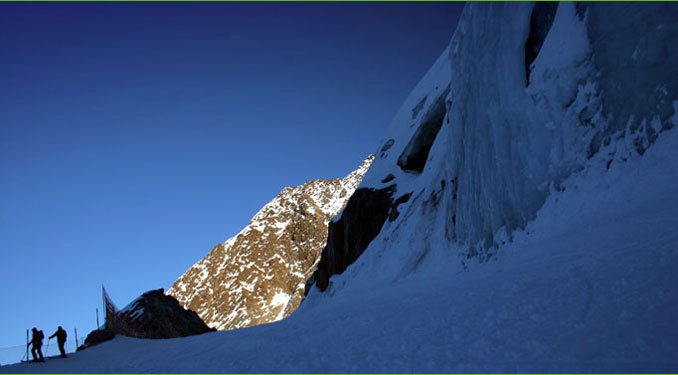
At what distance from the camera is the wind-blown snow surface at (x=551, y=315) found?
478cm

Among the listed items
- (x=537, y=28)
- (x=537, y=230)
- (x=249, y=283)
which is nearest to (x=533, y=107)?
(x=537, y=28)

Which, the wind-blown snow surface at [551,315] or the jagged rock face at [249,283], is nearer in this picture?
the wind-blown snow surface at [551,315]

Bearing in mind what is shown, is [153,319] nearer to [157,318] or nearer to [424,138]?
[157,318]

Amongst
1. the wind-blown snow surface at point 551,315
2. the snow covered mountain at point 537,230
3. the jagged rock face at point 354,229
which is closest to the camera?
the wind-blown snow surface at point 551,315

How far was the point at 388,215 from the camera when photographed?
32.7m

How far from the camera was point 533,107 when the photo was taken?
519 inches

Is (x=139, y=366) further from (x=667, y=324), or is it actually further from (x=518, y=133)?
(x=518, y=133)

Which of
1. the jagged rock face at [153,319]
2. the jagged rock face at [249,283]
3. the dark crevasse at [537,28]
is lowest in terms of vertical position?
the dark crevasse at [537,28]

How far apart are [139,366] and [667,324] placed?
28.0 feet

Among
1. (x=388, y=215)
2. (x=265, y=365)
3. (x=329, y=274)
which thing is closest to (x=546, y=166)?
(x=265, y=365)

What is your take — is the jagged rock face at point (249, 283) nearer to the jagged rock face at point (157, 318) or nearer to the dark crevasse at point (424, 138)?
the jagged rock face at point (157, 318)

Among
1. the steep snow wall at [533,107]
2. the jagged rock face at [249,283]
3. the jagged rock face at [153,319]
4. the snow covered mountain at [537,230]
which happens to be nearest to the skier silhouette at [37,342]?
the snow covered mountain at [537,230]

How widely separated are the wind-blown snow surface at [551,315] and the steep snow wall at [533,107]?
102cm

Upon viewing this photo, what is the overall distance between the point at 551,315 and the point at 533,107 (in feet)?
28.3
